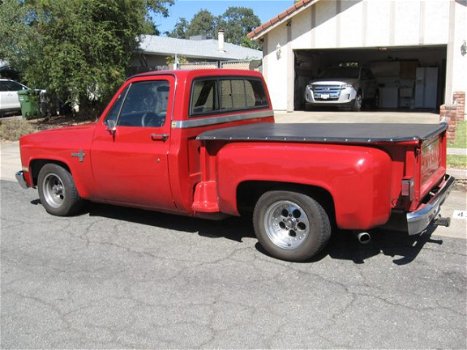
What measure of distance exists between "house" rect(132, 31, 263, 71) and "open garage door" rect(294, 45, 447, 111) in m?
4.73

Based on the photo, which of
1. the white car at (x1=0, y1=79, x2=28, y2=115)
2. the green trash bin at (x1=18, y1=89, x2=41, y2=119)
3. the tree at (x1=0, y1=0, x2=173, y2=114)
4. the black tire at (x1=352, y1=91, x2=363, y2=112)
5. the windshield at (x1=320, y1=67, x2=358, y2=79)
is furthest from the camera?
the white car at (x1=0, y1=79, x2=28, y2=115)

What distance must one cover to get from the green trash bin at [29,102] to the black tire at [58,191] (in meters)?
15.4

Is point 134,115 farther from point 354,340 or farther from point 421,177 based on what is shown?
point 354,340

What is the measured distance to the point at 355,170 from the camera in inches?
166

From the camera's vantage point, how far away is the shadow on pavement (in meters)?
5.08

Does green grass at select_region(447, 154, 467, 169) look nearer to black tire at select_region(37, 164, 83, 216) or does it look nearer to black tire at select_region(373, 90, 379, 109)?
black tire at select_region(37, 164, 83, 216)

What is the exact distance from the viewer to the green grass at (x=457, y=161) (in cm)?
790

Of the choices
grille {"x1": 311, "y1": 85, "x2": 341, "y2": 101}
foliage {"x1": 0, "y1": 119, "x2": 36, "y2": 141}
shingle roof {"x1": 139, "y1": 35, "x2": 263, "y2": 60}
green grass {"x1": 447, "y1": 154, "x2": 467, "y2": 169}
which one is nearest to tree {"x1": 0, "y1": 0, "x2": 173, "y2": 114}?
foliage {"x1": 0, "y1": 119, "x2": 36, "y2": 141}

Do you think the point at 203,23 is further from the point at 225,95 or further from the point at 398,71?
the point at 225,95

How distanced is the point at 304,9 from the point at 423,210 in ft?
48.1

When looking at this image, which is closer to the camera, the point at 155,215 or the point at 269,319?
the point at 269,319

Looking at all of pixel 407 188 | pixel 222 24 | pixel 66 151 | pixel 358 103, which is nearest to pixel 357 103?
pixel 358 103

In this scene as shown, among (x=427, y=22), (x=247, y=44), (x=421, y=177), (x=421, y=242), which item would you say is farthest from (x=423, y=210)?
(x=247, y=44)

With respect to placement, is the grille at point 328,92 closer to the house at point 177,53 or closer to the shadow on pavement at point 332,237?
the house at point 177,53
